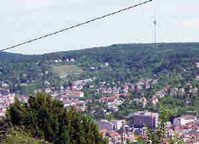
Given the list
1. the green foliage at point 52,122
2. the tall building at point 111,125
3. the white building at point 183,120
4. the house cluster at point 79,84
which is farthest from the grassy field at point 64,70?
the green foliage at point 52,122

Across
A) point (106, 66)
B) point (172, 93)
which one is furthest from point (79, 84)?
point (172, 93)

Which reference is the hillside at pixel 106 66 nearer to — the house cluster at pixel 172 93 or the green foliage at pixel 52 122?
the house cluster at pixel 172 93

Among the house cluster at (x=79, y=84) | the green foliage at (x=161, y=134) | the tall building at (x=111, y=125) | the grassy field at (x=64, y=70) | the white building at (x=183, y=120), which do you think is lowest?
the tall building at (x=111, y=125)

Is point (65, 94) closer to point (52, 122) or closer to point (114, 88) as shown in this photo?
point (114, 88)

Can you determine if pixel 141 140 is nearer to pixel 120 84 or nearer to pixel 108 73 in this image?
pixel 120 84

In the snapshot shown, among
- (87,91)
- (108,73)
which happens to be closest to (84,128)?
(87,91)
